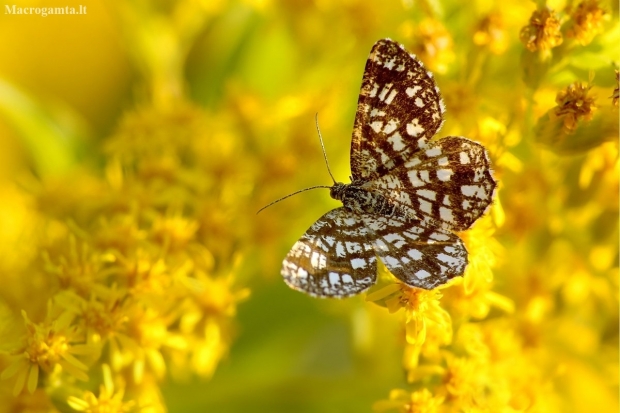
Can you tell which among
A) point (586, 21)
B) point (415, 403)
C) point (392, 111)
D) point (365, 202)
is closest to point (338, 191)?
point (365, 202)

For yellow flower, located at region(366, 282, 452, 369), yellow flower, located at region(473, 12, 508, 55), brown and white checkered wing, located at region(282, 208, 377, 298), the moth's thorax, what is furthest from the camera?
A: yellow flower, located at region(473, 12, 508, 55)

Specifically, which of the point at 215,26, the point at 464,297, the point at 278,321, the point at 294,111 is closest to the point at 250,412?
the point at 278,321

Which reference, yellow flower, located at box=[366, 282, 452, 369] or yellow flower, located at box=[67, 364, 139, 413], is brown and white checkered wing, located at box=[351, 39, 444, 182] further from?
yellow flower, located at box=[67, 364, 139, 413]

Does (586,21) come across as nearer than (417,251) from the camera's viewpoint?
No

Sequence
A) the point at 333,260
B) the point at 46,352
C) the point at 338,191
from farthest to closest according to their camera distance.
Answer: the point at 338,191 → the point at 46,352 → the point at 333,260

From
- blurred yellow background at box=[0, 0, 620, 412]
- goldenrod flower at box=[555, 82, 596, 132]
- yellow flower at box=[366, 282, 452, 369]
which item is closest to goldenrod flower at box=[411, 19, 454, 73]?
blurred yellow background at box=[0, 0, 620, 412]

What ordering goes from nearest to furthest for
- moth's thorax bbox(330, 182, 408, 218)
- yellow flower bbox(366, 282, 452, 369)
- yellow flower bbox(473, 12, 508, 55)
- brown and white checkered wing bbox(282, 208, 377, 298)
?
brown and white checkered wing bbox(282, 208, 377, 298)
yellow flower bbox(366, 282, 452, 369)
moth's thorax bbox(330, 182, 408, 218)
yellow flower bbox(473, 12, 508, 55)

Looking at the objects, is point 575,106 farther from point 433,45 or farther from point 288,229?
point 288,229
